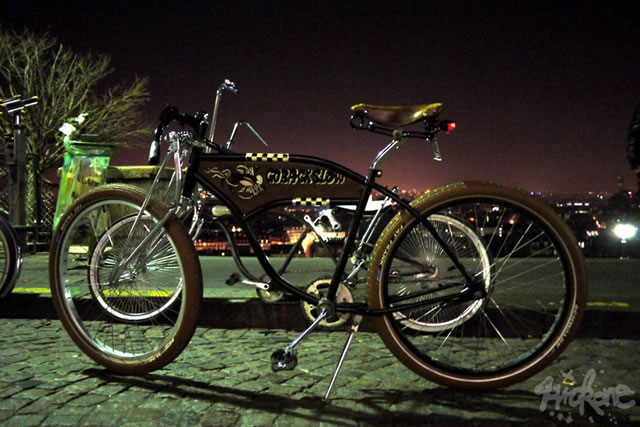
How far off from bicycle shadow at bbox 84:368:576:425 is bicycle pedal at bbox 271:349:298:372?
145mm

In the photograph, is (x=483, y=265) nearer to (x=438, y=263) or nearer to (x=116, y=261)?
(x=438, y=263)

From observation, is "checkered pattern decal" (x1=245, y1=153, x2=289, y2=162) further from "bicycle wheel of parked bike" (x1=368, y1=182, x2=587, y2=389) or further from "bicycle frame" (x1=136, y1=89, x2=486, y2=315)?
"bicycle wheel of parked bike" (x1=368, y1=182, x2=587, y2=389)

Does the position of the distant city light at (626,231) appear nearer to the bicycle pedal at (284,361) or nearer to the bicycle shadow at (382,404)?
the bicycle shadow at (382,404)

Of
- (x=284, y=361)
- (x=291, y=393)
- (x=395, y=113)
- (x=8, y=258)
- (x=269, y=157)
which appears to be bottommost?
(x=291, y=393)

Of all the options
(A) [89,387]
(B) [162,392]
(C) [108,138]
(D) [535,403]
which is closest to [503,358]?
(D) [535,403]

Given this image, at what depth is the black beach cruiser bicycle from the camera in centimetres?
277

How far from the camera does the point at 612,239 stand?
14.7 metres

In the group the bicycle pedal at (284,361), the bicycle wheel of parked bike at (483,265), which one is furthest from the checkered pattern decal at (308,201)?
the bicycle pedal at (284,361)

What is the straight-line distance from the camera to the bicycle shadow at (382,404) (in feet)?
8.14

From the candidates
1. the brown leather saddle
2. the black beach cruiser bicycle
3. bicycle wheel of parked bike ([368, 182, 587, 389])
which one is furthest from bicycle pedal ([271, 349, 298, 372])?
the brown leather saddle

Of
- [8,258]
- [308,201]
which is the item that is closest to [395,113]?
[308,201]

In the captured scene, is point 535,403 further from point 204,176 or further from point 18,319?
point 18,319

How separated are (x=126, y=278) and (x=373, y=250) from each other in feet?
5.05

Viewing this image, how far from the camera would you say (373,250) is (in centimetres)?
280
